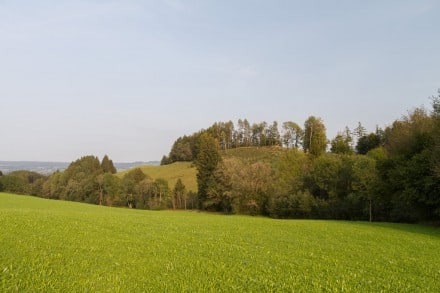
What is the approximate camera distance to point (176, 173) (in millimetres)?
160625

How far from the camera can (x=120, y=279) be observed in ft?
39.5

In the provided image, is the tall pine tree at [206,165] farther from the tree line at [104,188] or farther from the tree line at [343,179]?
the tree line at [104,188]

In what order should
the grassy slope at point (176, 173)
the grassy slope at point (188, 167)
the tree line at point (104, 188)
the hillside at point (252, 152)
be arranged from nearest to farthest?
the tree line at point (104, 188) < the grassy slope at point (176, 173) < the grassy slope at point (188, 167) < the hillside at point (252, 152)

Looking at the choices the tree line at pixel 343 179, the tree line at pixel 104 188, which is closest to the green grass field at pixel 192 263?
the tree line at pixel 343 179

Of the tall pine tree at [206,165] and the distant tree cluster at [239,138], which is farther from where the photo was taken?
the distant tree cluster at [239,138]

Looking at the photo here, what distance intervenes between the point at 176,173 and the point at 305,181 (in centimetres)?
9334

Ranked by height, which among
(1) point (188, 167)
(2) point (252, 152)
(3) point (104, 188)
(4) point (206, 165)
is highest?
(2) point (252, 152)

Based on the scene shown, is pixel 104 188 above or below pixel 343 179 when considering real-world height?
below

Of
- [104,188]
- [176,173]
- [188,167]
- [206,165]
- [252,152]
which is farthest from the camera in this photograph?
[252,152]

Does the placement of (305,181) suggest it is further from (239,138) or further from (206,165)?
(239,138)

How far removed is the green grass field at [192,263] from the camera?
460 inches

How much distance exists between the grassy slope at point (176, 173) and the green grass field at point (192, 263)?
112m

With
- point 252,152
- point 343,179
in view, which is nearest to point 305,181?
point 343,179

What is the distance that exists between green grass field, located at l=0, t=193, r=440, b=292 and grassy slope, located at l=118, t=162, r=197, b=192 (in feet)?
366
